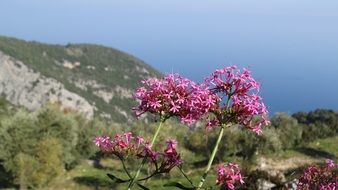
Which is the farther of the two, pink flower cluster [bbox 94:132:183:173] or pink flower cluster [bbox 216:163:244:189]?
pink flower cluster [bbox 94:132:183:173]

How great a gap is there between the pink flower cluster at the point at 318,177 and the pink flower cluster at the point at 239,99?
107 centimetres

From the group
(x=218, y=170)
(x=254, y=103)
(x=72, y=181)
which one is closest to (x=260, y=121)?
(x=254, y=103)

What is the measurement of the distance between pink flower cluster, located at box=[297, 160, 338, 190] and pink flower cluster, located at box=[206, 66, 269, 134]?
1070 millimetres

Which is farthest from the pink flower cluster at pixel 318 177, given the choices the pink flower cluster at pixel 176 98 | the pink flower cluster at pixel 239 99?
the pink flower cluster at pixel 176 98

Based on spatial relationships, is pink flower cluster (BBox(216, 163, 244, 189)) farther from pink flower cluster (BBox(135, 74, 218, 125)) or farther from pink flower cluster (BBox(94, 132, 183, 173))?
pink flower cluster (BBox(135, 74, 218, 125))

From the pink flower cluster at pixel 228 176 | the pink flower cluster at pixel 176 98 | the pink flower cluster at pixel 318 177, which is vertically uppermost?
the pink flower cluster at pixel 176 98

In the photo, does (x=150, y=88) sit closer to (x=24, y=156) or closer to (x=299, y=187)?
(x=299, y=187)

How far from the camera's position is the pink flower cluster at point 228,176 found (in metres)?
5.23

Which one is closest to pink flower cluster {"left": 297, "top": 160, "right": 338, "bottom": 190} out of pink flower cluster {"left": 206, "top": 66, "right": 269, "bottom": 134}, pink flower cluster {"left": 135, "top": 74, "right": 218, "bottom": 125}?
pink flower cluster {"left": 206, "top": 66, "right": 269, "bottom": 134}

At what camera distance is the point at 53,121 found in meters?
67.2

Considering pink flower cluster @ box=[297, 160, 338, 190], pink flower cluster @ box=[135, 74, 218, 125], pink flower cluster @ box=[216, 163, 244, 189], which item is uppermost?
pink flower cluster @ box=[135, 74, 218, 125]

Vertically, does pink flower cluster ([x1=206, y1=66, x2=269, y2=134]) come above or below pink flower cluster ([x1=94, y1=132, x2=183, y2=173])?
above

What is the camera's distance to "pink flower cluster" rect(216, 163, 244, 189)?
5.23 m

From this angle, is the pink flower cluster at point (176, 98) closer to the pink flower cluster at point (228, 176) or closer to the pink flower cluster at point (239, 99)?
the pink flower cluster at point (239, 99)
